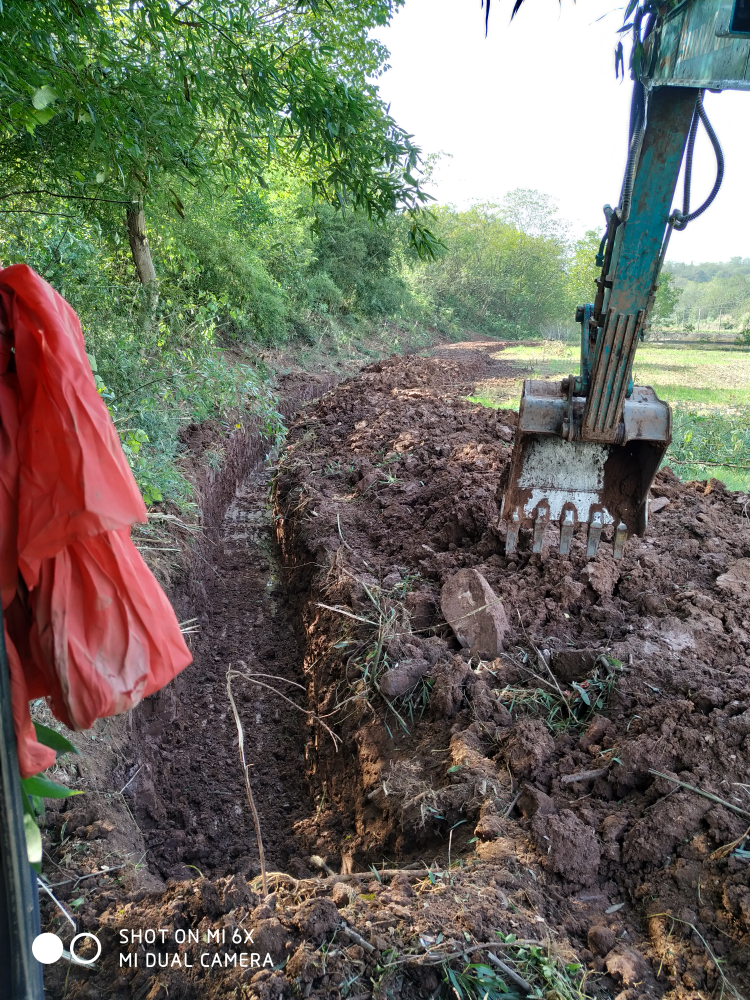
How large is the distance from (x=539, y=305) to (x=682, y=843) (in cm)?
3846

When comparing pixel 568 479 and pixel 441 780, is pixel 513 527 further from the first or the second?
pixel 441 780

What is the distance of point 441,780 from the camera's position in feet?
10.4

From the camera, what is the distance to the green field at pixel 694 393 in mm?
7672

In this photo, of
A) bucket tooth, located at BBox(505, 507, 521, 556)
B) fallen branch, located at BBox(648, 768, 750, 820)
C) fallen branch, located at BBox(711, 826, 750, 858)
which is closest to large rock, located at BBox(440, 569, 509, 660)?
bucket tooth, located at BBox(505, 507, 521, 556)

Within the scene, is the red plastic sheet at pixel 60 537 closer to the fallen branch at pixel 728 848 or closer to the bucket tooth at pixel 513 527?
the fallen branch at pixel 728 848

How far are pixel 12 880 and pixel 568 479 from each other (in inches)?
124

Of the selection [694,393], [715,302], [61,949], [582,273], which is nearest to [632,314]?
[61,949]

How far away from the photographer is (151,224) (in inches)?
324

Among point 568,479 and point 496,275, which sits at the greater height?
point 496,275

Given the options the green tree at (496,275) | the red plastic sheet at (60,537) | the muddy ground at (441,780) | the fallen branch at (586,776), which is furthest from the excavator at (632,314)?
the green tree at (496,275)

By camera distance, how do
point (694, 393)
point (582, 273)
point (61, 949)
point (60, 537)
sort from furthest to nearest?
point (582, 273), point (694, 393), point (61, 949), point (60, 537)

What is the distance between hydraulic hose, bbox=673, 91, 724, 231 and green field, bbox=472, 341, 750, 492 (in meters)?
4.23

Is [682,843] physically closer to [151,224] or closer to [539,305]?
[151,224]

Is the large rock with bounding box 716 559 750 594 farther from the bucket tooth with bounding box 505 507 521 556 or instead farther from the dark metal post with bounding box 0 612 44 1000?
the dark metal post with bounding box 0 612 44 1000
